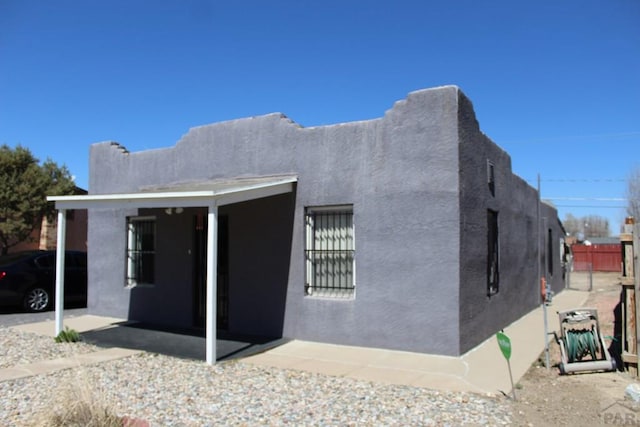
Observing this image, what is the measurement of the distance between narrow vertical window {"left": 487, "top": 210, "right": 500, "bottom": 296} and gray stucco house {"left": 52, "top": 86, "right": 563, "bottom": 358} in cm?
5

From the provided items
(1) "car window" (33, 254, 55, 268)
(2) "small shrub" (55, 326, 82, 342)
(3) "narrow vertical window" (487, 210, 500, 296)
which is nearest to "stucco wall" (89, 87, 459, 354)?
(3) "narrow vertical window" (487, 210, 500, 296)

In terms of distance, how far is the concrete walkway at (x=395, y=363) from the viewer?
6344mm

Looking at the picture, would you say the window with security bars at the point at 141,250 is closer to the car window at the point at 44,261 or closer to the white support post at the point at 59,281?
the white support post at the point at 59,281

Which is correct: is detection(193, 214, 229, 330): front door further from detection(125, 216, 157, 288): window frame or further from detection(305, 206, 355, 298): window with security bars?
detection(305, 206, 355, 298): window with security bars

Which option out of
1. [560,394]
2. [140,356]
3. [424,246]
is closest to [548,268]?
[424,246]

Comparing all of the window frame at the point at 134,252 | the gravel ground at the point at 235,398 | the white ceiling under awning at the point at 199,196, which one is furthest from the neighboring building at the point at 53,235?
the gravel ground at the point at 235,398

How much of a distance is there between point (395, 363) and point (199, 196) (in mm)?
3635

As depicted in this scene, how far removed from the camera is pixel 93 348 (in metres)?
8.40

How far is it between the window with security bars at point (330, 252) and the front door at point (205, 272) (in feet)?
5.98

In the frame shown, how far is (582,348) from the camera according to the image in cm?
678

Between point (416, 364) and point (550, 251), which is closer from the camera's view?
point (416, 364)

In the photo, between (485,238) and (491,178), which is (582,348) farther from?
(491,178)

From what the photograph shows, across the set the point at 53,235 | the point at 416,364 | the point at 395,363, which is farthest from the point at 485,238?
the point at 53,235

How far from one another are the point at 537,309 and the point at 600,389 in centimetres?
816
